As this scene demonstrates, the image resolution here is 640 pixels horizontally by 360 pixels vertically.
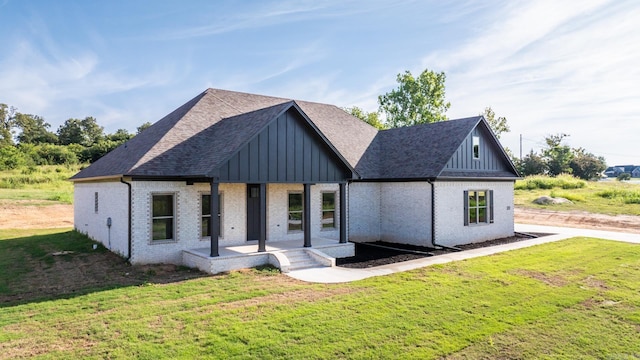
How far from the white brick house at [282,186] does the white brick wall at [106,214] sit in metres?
0.05

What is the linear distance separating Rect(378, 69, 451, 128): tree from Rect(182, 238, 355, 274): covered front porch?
→ 3554 cm

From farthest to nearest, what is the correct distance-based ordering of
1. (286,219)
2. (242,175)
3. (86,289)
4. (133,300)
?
(286,219), (242,175), (86,289), (133,300)

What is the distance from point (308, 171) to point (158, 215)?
18.3 ft

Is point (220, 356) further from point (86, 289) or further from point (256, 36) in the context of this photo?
point (256, 36)

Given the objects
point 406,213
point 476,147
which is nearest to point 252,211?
point 406,213

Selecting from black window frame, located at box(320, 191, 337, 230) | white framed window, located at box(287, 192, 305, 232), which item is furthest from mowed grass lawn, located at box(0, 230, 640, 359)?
black window frame, located at box(320, 191, 337, 230)

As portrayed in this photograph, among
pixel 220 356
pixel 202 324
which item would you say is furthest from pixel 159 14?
pixel 220 356

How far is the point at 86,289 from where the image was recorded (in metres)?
10.8

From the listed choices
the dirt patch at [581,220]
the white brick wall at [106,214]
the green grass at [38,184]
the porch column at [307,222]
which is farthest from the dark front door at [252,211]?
the green grass at [38,184]

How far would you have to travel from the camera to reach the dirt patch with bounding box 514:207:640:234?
2517cm

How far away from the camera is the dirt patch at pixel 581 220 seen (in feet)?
82.6

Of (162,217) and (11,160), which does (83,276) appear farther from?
(11,160)

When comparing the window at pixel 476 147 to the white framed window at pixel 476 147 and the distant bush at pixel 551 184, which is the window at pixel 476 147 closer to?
the white framed window at pixel 476 147

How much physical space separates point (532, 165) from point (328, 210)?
58097 millimetres
